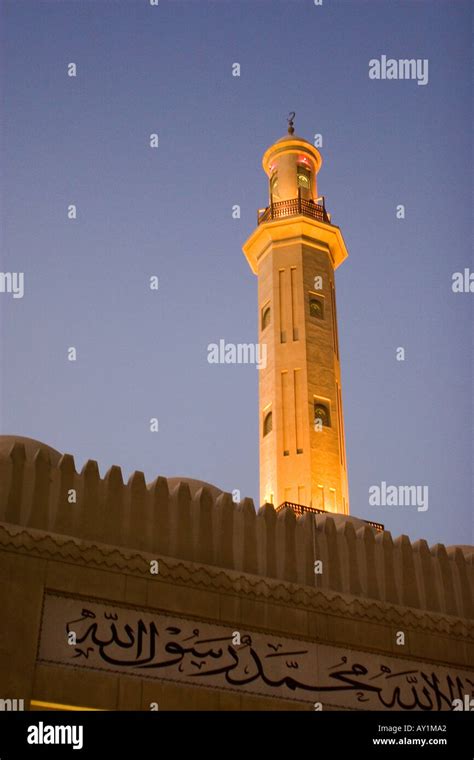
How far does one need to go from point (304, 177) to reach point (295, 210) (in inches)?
67.1

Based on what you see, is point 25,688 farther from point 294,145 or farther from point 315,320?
→ point 294,145

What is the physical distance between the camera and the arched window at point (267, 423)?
54.6 feet

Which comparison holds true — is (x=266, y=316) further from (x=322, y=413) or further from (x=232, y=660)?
(x=232, y=660)

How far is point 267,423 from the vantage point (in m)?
16.9

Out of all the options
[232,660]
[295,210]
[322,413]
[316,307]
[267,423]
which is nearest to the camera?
[232,660]

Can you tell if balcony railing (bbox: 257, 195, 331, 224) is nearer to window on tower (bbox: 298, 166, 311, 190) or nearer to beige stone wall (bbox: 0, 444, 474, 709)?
window on tower (bbox: 298, 166, 311, 190)

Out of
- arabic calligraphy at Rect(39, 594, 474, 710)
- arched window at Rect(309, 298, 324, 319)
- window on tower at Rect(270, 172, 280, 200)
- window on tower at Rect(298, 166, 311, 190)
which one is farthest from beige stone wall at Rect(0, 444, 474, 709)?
window on tower at Rect(298, 166, 311, 190)

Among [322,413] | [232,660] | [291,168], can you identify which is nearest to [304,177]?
[291,168]

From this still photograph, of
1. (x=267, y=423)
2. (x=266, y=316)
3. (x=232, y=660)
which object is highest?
(x=266, y=316)

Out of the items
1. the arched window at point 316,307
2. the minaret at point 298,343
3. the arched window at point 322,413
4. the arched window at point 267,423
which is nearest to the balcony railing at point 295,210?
the minaret at point 298,343

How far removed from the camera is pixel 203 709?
673 centimetres

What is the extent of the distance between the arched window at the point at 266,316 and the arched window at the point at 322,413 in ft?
6.86
